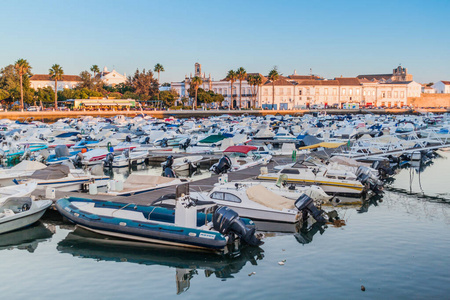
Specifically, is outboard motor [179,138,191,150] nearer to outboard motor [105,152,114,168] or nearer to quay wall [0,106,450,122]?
outboard motor [105,152,114,168]

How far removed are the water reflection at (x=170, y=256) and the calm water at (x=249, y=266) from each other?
0.04 metres

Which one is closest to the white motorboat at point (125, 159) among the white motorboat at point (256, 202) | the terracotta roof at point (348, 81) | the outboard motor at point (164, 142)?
the outboard motor at point (164, 142)

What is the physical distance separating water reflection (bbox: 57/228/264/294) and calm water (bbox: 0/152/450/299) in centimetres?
4

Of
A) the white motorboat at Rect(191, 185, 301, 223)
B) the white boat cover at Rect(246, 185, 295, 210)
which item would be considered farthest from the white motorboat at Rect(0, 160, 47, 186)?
the white boat cover at Rect(246, 185, 295, 210)

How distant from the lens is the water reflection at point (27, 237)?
1928cm

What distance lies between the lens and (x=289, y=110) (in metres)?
130

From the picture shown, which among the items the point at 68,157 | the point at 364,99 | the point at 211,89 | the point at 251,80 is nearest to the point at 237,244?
the point at 68,157

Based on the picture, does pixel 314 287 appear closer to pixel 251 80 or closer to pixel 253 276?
pixel 253 276

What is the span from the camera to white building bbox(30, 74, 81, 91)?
479 ft

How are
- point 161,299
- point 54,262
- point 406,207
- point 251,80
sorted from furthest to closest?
point 251,80
point 406,207
point 54,262
point 161,299

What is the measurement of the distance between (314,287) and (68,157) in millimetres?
30960

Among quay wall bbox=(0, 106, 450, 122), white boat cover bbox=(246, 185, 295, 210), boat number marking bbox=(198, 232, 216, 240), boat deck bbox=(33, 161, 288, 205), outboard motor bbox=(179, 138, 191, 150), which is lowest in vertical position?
boat number marking bbox=(198, 232, 216, 240)

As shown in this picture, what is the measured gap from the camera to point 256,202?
21250mm

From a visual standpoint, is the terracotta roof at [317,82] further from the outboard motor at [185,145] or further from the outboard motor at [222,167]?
the outboard motor at [222,167]
